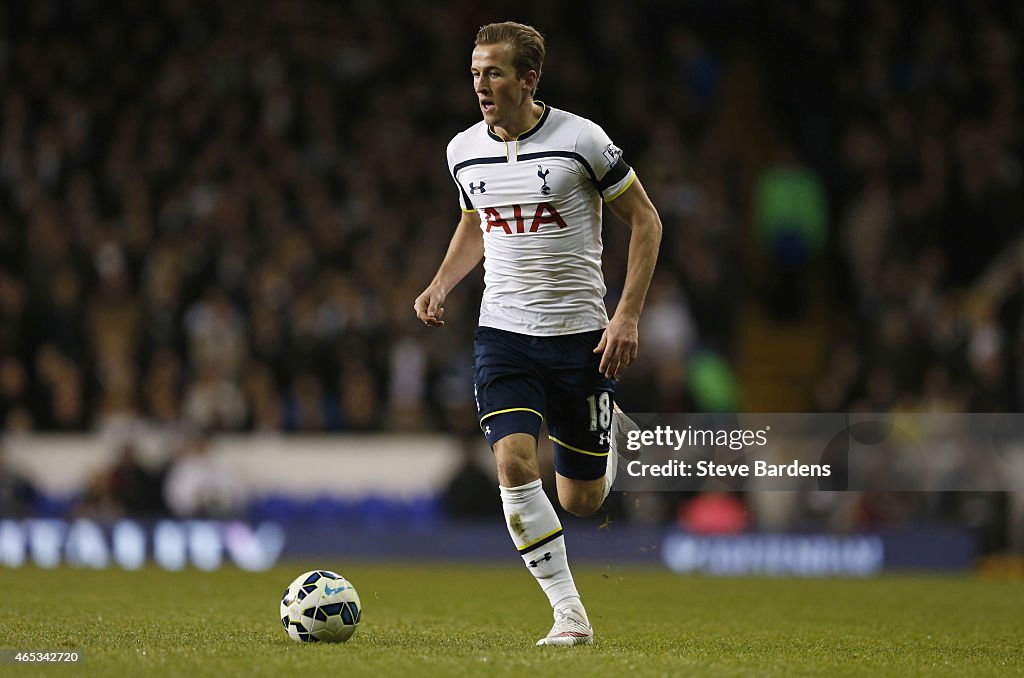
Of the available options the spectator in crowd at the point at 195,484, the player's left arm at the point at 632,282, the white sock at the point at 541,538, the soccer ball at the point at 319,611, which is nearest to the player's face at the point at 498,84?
the player's left arm at the point at 632,282

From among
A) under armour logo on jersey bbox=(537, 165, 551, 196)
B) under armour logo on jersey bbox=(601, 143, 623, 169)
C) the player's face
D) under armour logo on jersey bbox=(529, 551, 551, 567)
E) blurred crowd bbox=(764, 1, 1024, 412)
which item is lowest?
under armour logo on jersey bbox=(529, 551, 551, 567)

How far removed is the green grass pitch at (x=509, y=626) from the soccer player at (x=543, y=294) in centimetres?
70

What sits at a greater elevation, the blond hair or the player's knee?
the blond hair

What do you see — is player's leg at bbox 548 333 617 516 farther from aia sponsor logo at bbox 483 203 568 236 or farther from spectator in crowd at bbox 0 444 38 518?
spectator in crowd at bbox 0 444 38 518

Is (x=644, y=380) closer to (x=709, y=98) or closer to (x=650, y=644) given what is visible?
(x=709, y=98)

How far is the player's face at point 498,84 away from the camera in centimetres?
691

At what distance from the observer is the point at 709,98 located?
20172 mm

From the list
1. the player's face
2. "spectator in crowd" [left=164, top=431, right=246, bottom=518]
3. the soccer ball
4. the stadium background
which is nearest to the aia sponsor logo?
the player's face

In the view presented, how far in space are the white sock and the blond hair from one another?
180 cm

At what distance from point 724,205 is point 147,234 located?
6.47 m

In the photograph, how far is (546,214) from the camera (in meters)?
7.09

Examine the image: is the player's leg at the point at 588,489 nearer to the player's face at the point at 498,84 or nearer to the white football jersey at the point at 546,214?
the white football jersey at the point at 546,214

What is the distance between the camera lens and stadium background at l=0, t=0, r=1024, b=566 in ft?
51.2

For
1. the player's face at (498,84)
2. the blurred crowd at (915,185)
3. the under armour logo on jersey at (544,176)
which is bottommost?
the under armour logo on jersey at (544,176)
